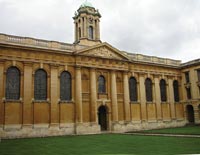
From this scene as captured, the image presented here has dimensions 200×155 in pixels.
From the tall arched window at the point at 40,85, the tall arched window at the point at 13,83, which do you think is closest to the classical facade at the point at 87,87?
the tall arched window at the point at 40,85

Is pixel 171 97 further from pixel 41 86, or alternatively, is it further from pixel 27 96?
pixel 27 96

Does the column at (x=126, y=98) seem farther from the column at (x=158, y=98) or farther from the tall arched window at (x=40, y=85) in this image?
the tall arched window at (x=40, y=85)

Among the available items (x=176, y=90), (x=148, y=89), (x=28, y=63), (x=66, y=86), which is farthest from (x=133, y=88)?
(x=28, y=63)

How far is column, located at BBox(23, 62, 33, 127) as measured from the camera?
29.2 meters

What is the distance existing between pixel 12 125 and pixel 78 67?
1104 cm

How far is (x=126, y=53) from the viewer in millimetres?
39281

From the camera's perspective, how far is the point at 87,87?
3450 cm

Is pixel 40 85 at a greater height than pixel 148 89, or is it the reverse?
pixel 40 85

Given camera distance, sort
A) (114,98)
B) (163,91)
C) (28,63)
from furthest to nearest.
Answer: (163,91)
(114,98)
(28,63)

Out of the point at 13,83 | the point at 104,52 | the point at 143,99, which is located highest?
the point at 104,52

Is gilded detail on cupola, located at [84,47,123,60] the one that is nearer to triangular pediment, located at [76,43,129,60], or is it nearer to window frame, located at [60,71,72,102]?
triangular pediment, located at [76,43,129,60]

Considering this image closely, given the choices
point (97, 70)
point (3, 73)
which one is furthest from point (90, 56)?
point (3, 73)

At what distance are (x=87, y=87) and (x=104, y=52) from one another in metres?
5.78

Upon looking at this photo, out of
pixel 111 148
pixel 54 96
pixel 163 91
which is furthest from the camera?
pixel 163 91
